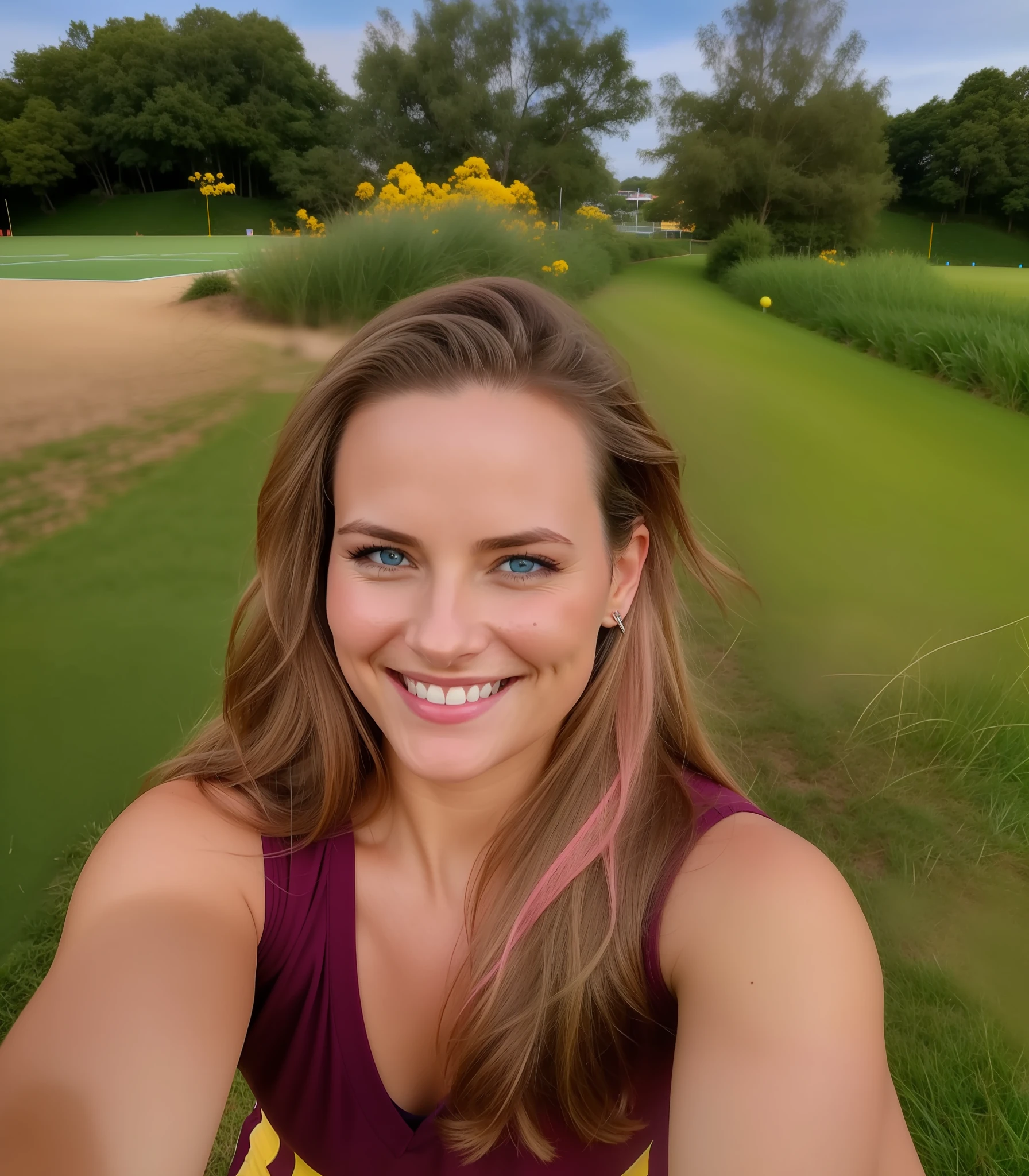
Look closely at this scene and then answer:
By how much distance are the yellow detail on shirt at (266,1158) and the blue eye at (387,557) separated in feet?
3.08

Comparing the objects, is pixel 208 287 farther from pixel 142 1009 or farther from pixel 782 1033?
pixel 782 1033

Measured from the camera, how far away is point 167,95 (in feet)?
9.50

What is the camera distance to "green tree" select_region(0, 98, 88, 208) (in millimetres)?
2854

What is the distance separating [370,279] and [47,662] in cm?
195

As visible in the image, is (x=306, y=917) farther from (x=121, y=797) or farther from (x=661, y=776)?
(x=121, y=797)

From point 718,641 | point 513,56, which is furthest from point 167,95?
point 718,641

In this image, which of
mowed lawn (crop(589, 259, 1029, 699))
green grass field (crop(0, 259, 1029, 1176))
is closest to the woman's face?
green grass field (crop(0, 259, 1029, 1176))

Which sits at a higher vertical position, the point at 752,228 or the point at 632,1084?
the point at 752,228

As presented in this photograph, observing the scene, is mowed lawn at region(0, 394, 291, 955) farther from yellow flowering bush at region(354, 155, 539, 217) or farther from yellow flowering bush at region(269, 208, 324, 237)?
yellow flowering bush at region(354, 155, 539, 217)

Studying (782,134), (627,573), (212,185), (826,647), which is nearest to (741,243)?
(782,134)

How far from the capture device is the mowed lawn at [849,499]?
2.26 meters

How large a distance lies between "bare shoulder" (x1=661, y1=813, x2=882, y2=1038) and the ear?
0.39 m

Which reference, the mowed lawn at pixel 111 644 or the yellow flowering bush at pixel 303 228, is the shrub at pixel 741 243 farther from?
the mowed lawn at pixel 111 644

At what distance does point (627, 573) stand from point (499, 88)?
2373mm
